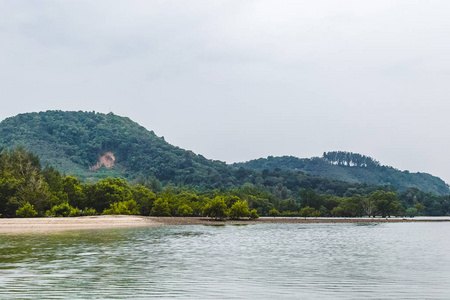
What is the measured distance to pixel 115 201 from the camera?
95625 mm

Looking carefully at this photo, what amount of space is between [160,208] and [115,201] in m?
9.50

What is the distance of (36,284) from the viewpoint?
18438 mm

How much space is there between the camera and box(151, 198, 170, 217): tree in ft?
324

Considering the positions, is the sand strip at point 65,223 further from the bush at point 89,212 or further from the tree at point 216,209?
the tree at point 216,209

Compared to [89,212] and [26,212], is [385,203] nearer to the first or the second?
[89,212]

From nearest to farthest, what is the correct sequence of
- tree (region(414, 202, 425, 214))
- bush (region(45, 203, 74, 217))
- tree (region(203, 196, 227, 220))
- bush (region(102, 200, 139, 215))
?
1. bush (region(45, 203, 74, 217))
2. bush (region(102, 200, 139, 215))
3. tree (region(203, 196, 227, 220))
4. tree (region(414, 202, 425, 214))

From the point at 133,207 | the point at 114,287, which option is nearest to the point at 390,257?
the point at 114,287

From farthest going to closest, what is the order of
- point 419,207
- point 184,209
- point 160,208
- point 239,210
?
point 419,207 → point 184,209 → point 239,210 → point 160,208

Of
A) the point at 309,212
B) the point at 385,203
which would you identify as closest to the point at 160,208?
the point at 309,212

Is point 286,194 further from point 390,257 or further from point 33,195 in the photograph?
point 390,257

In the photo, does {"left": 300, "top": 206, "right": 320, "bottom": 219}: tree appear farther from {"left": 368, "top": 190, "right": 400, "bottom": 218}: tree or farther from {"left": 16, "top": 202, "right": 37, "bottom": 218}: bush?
{"left": 16, "top": 202, "right": 37, "bottom": 218}: bush

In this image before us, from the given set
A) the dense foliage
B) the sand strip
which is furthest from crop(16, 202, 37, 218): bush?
the sand strip

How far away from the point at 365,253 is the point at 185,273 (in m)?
16.5

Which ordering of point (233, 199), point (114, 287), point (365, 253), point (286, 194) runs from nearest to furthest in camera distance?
point (114, 287) → point (365, 253) → point (233, 199) → point (286, 194)
